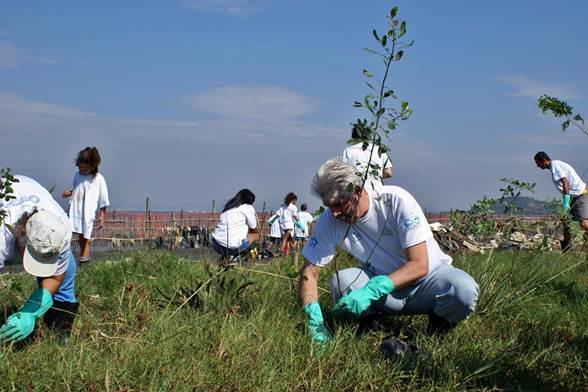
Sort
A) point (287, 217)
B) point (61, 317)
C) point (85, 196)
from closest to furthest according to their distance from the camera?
point (61, 317) → point (85, 196) → point (287, 217)

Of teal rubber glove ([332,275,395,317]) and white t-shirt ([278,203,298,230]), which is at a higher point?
white t-shirt ([278,203,298,230])

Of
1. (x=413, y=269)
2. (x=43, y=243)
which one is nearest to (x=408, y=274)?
(x=413, y=269)

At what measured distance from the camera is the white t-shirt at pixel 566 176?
895 cm

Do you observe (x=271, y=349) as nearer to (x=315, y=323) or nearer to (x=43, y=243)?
(x=315, y=323)

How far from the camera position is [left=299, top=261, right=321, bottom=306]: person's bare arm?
379 centimetres

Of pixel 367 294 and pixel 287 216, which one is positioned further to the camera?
pixel 287 216

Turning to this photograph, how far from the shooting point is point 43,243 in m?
3.32

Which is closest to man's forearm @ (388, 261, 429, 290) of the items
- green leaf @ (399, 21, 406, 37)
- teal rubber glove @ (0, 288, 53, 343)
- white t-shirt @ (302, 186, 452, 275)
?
white t-shirt @ (302, 186, 452, 275)

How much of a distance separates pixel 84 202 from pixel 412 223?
17.2 ft

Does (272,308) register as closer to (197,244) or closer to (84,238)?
(84,238)

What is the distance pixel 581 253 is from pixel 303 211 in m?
10.3

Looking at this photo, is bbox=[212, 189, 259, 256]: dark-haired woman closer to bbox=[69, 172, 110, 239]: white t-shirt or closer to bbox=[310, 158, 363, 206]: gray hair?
bbox=[69, 172, 110, 239]: white t-shirt

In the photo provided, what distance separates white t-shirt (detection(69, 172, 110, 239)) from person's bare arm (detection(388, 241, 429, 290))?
5164mm

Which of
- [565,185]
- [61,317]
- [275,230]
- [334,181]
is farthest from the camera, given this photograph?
[275,230]
